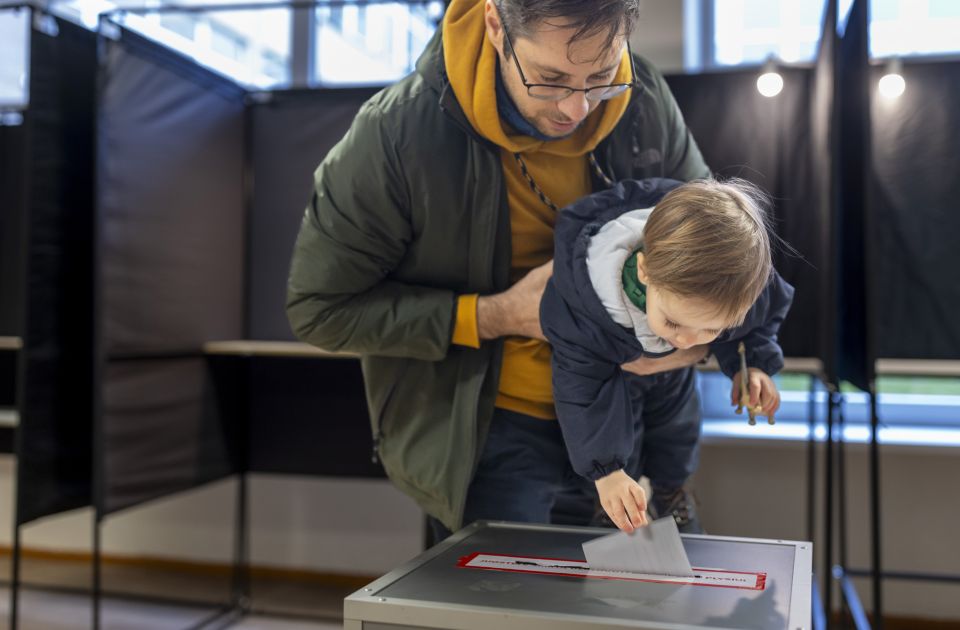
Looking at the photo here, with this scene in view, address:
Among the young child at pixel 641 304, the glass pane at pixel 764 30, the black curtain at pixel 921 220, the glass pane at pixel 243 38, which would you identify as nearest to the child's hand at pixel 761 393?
the young child at pixel 641 304

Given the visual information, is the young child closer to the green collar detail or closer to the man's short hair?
the green collar detail

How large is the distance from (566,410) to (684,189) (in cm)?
28

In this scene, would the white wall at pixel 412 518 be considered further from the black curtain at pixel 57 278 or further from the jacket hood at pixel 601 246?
the jacket hood at pixel 601 246

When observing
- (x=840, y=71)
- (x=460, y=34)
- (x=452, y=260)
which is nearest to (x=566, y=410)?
(x=452, y=260)

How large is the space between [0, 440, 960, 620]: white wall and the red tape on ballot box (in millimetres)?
1323

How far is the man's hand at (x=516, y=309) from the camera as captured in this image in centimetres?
112

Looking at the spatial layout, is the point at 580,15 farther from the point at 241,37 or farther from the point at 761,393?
the point at 241,37

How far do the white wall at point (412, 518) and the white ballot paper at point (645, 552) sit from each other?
1327mm

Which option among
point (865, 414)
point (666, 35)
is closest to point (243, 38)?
point (666, 35)

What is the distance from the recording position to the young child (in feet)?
3.08

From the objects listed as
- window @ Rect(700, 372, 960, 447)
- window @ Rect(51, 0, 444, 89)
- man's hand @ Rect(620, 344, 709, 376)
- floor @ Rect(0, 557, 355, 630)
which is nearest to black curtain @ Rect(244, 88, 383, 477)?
window @ Rect(51, 0, 444, 89)

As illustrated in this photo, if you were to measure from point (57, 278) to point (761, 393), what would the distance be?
207 cm

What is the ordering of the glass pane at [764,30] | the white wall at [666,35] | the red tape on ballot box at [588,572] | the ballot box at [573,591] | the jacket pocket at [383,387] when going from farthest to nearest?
the white wall at [666,35] < the glass pane at [764,30] < the jacket pocket at [383,387] < the red tape on ballot box at [588,572] < the ballot box at [573,591]

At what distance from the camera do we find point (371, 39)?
9.68 ft
